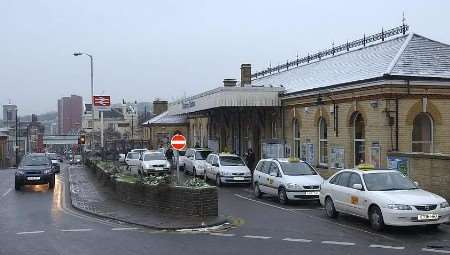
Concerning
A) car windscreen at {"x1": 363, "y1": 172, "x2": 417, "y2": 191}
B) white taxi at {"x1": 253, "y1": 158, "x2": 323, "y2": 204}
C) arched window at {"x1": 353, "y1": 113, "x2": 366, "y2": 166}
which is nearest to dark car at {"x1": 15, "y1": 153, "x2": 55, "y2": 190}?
white taxi at {"x1": 253, "y1": 158, "x2": 323, "y2": 204}

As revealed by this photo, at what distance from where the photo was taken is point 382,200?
1361 centimetres

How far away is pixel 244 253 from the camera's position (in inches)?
429

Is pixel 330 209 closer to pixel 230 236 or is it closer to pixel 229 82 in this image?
pixel 230 236

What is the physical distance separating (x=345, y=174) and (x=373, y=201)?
207cm

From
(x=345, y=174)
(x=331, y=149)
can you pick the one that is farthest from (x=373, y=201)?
(x=331, y=149)

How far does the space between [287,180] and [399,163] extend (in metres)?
4.17

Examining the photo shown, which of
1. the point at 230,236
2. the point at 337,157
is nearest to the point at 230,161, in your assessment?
the point at 337,157

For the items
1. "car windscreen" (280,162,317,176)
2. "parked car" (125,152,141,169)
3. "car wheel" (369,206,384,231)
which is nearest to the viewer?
"car wheel" (369,206,384,231)

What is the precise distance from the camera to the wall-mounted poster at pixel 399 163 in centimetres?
2009

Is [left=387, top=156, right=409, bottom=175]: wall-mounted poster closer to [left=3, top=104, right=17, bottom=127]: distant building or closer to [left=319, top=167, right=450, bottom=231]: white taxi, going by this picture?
[left=319, top=167, right=450, bottom=231]: white taxi

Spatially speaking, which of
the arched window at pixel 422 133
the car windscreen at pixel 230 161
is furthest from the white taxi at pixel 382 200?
the car windscreen at pixel 230 161

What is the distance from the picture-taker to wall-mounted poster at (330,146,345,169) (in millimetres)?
25734

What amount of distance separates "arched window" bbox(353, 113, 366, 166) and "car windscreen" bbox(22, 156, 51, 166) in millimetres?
14488

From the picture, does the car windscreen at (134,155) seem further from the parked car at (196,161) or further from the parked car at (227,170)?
the parked car at (227,170)
